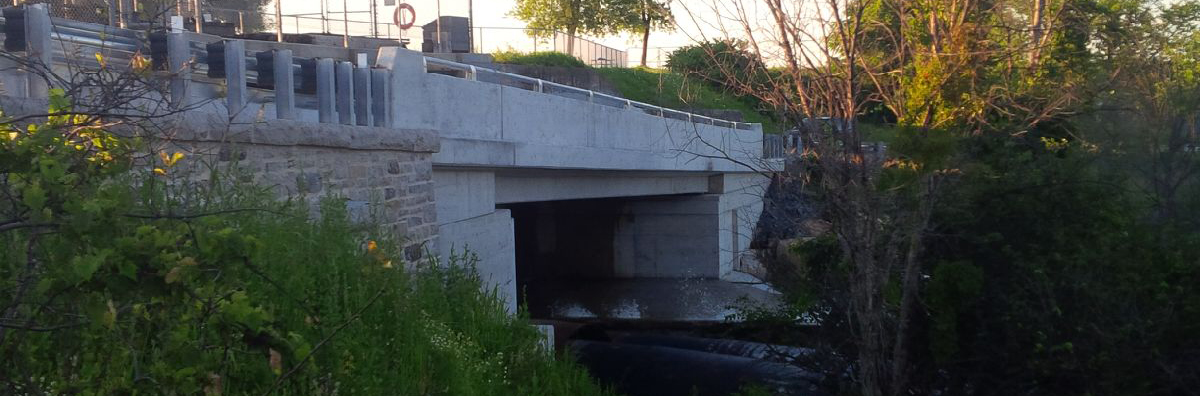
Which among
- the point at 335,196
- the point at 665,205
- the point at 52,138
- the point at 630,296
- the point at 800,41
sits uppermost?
the point at 800,41

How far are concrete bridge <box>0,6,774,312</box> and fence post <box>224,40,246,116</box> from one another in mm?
11

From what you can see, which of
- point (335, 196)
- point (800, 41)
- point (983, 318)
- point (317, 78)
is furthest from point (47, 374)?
point (983, 318)

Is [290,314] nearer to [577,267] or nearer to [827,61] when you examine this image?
[827,61]

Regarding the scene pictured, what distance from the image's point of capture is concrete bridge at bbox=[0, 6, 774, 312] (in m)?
6.97

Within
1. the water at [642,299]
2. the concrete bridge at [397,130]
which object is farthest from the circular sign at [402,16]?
the water at [642,299]

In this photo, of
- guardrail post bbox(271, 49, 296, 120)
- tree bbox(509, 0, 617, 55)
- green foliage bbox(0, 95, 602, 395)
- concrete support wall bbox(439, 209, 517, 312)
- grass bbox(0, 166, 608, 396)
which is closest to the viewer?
green foliage bbox(0, 95, 602, 395)

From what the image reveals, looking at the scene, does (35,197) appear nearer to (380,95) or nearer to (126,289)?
(126,289)

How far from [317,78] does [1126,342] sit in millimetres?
6834

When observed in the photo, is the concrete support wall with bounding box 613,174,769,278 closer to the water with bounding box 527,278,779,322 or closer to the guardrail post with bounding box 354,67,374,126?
the water with bounding box 527,278,779,322

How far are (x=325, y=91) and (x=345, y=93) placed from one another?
0.28m

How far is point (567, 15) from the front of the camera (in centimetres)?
4456

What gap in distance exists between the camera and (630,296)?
69.7 feet

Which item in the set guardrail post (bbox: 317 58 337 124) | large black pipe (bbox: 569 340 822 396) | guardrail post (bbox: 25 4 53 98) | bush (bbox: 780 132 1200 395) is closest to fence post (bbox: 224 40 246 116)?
guardrail post (bbox: 317 58 337 124)

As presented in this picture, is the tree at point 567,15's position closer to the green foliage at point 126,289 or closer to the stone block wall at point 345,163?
the stone block wall at point 345,163
